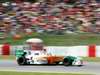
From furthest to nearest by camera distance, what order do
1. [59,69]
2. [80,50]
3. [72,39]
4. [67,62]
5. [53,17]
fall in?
[53,17]
[72,39]
[80,50]
[67,62]
[59,69]

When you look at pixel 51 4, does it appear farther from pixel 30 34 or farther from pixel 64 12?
pixel 30 34

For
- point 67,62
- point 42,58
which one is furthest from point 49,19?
point 67,62

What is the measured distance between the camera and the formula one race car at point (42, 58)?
10906mm

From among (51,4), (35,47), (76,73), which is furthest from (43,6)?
(76,73)

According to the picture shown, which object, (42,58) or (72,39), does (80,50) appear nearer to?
(72,39)

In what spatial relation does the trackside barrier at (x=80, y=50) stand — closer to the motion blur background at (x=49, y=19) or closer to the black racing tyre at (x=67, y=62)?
the motion blur background at (x=49, y=19)

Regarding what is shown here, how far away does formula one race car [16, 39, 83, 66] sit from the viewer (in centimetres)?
1091

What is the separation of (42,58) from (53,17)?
5563 mm

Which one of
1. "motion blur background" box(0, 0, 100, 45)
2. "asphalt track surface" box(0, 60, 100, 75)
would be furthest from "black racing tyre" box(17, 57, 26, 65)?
"motion blur background" box(0, 0, 100, 45)

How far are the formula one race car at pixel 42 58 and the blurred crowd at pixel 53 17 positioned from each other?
4.55 metres

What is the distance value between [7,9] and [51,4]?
Answer: 7.72ft

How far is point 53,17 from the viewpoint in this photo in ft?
54.4

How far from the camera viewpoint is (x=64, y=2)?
17.3 metres

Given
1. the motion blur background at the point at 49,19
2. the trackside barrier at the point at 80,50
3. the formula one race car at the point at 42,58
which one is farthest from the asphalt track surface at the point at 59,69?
the motion blur background at the point at 49,19
